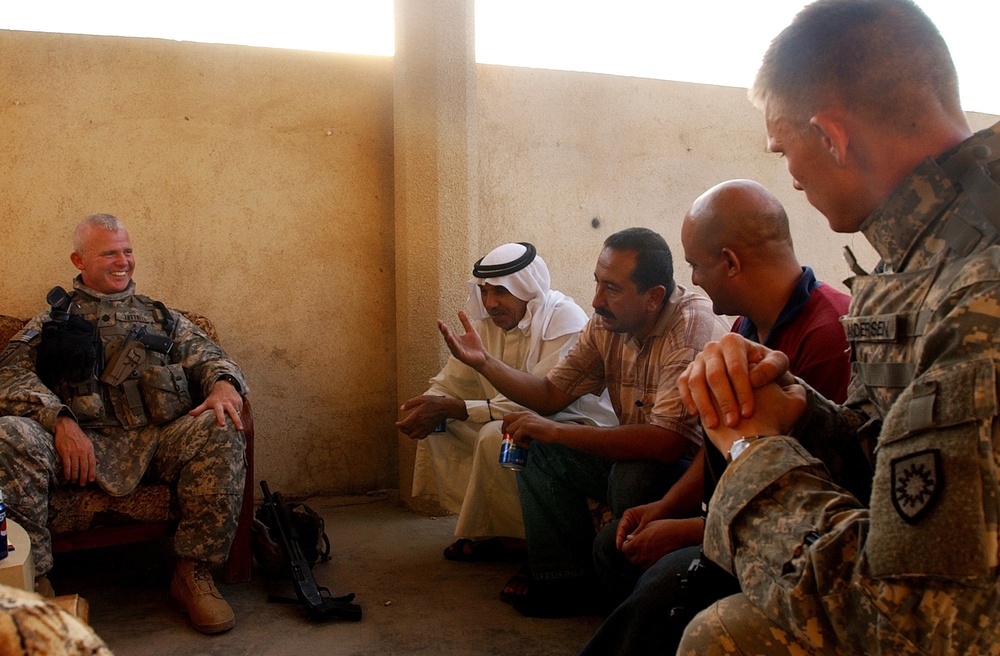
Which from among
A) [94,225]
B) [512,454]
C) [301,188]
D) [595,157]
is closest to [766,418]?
[512,454]

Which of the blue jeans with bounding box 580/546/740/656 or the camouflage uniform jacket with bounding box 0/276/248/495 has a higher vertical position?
the camouflage uniform jacket with bounding box 0/276/248/495

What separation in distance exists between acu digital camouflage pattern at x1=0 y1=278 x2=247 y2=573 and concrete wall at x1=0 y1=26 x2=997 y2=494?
2.80ft

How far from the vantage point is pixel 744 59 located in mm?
5273

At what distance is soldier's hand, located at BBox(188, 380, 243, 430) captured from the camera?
3.33 metres

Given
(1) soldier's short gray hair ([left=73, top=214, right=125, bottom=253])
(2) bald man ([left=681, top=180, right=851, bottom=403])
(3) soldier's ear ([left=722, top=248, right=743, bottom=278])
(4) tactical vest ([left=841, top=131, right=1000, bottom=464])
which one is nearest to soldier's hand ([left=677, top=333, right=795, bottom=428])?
(4) tactical vest ([left=841, top=131, right=1000, bottom=464])

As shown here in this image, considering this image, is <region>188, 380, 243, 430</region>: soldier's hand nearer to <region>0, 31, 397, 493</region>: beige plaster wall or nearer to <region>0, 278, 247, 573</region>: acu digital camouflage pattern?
<region>0, 278, 247, 573</region>: acu digital camouflage pattern

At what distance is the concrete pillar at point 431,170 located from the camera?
4250 millimetres

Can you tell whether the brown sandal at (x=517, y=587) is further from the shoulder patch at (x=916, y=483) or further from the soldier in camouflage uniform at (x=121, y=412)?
the shoulder patch at (x=916, y=483)

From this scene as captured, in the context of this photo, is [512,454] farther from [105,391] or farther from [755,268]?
[105,391]

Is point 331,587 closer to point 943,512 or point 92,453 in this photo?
point 92,453

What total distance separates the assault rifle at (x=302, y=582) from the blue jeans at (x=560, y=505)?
0.68m

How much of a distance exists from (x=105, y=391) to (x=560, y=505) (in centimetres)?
191

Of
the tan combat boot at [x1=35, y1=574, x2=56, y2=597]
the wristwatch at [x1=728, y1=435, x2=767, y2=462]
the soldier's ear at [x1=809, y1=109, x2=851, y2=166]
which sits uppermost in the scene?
the soldier's ear at [x1=809, y1=109, x2=851, y2=166]

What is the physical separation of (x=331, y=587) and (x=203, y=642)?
569 mm
